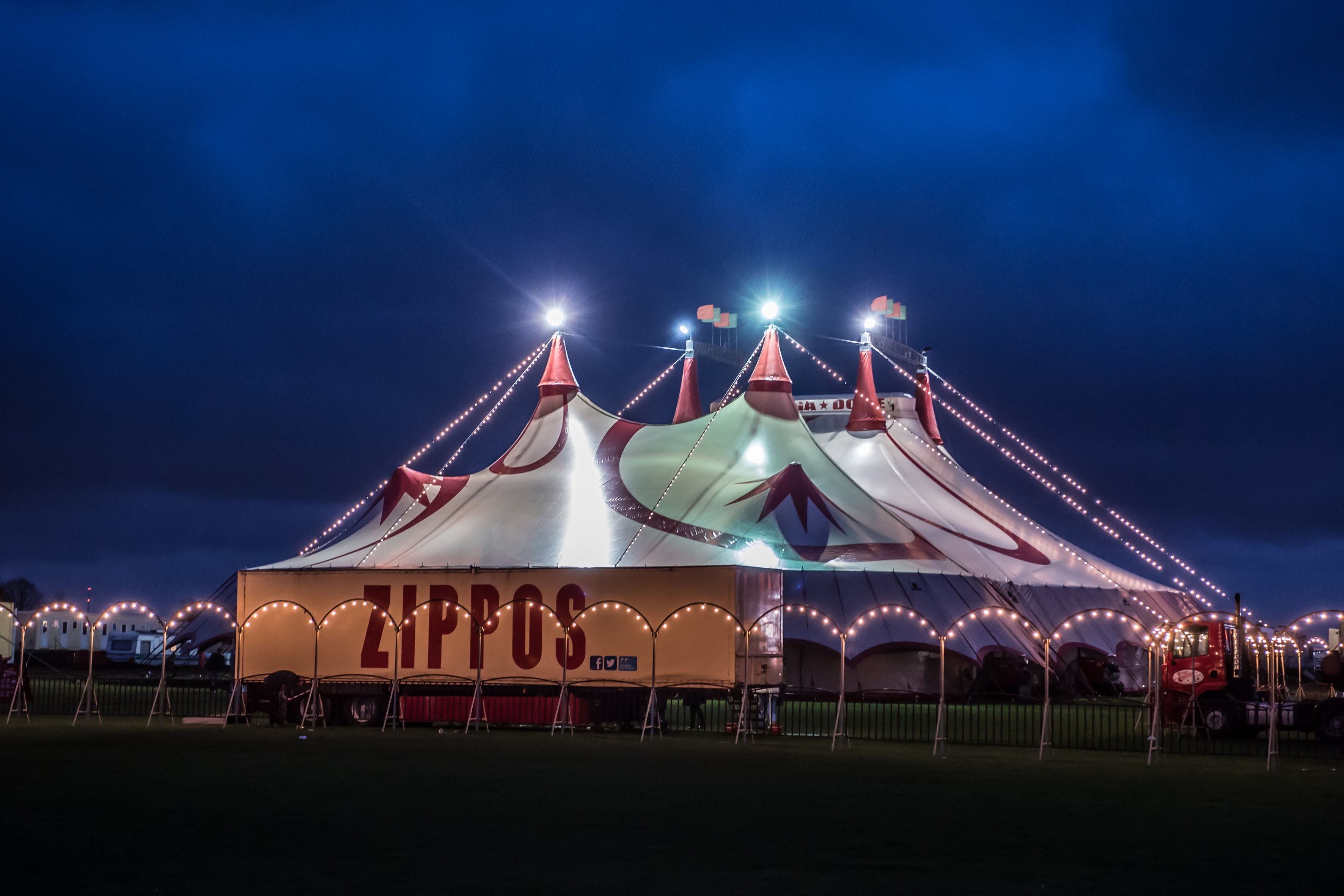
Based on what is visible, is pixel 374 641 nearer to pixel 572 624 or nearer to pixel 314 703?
pixel 314 703

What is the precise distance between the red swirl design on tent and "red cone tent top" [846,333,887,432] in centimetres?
638

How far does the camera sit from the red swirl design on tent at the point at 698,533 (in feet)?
73.1

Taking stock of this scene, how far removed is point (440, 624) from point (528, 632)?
53.5 inches

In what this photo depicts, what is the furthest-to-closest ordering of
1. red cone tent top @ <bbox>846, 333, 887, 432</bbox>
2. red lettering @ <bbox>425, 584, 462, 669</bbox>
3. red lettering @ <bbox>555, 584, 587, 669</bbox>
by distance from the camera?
red cone tent top @ <bbox>846, 333, 887, 432</bbox> → red lettering @ <bbox>425, 584, 462, 669</bbox> → red lettering @ <bbox>555, 584, 587, 669</bbox>

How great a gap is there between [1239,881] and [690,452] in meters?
17.9

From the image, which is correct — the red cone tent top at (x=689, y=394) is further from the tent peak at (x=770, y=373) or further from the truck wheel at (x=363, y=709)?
the truck wheel at (x=363, y=709)

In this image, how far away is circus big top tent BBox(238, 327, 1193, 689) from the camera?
64.8ft

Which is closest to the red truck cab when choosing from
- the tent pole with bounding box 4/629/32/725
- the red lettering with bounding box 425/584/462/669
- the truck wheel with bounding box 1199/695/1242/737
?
the truck wheel with bounding box 1199/695/1242/737

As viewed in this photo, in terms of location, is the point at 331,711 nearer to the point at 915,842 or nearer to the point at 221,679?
the point at 221,679

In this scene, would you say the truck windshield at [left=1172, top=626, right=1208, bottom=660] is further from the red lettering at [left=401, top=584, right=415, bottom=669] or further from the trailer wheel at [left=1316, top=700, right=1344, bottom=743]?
the red lettering at [left=401, top=584, right=415, bottom=669]

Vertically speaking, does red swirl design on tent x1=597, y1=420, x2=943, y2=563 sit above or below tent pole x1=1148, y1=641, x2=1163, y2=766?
Result: above

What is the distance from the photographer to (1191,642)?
67.0ft

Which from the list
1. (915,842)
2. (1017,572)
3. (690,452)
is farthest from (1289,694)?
(915,842)

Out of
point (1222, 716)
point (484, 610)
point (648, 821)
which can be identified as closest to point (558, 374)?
point (484, 610)
